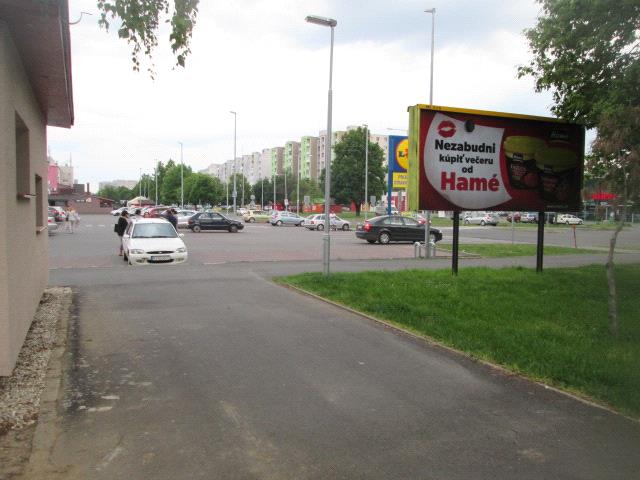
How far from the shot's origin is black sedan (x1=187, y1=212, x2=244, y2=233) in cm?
3991

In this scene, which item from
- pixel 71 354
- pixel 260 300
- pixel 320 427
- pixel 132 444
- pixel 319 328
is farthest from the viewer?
pixel 260 300

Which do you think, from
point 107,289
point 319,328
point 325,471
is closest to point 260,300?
point 319,328

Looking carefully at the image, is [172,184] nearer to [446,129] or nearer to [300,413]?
[446,129]

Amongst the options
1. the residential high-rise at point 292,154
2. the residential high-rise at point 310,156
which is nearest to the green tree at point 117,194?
the residential high-rise at point 292,154

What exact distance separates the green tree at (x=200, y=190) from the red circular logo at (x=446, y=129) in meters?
92.9

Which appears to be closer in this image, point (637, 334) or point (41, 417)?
point (41, 417)

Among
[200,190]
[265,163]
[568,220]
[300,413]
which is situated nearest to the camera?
[300,413]

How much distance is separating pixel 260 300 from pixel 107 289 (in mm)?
3355

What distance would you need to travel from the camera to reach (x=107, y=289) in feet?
37.0

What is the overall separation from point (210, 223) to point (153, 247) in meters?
24.3

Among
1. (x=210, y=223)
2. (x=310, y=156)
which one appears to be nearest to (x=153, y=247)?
(x=210, y=223)

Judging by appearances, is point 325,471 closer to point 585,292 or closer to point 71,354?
point 71,354

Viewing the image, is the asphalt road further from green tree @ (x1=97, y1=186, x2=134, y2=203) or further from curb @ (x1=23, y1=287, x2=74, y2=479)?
green tree @ (x1=97, y1=186, x2=134, y2=203)

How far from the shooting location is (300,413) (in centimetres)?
463
